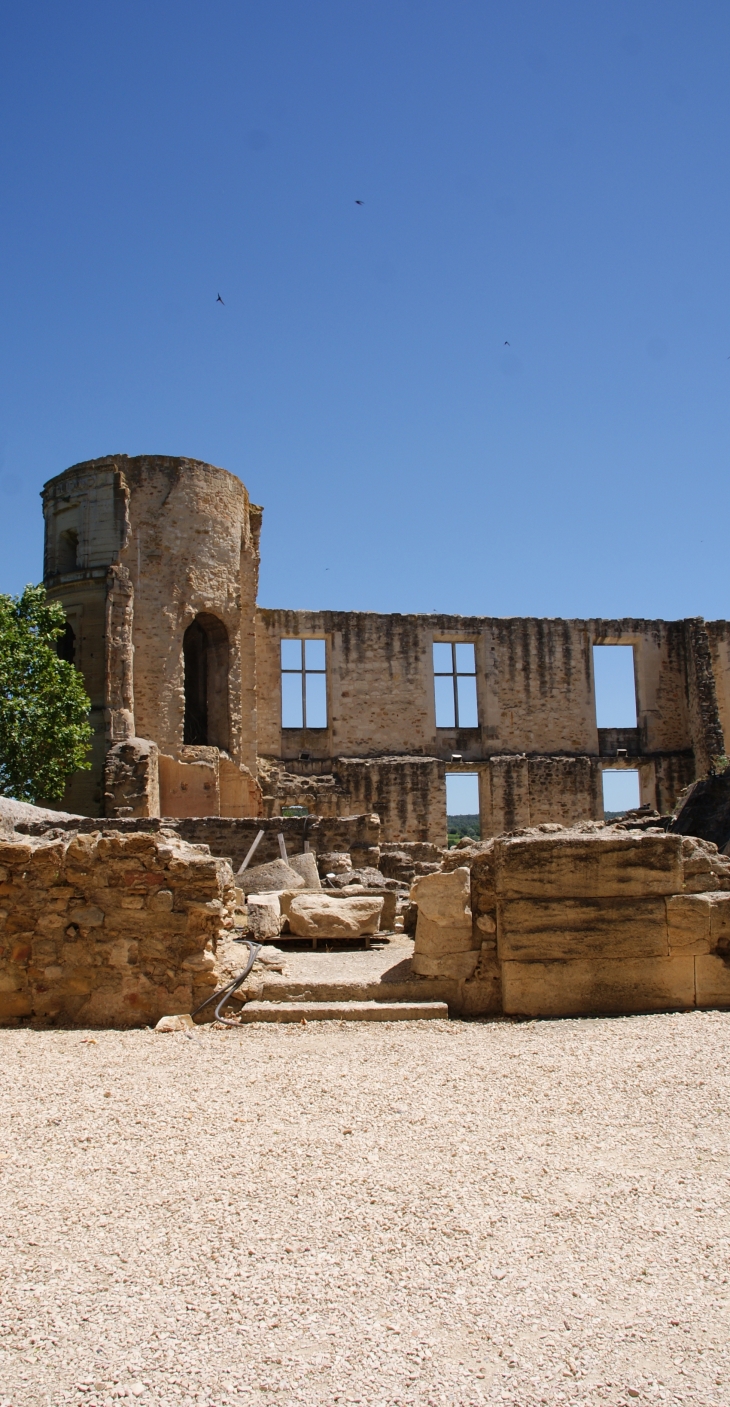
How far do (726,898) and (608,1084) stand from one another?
208cm

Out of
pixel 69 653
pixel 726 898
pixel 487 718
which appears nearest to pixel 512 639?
pixel 487 718

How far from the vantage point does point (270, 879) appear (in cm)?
1209

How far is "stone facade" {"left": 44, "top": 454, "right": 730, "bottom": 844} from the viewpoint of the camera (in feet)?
69.9

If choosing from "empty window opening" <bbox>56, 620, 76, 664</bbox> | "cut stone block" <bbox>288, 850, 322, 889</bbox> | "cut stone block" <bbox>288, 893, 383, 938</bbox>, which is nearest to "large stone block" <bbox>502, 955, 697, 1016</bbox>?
"cut stone block" <bbox>288, 893, 383, 938</bbox>

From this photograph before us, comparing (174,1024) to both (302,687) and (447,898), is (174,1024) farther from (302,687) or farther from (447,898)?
(302,687)

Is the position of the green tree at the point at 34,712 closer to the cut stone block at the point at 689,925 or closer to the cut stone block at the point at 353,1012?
the cut stone block at the point at 353,1012

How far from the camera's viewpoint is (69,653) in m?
22.4

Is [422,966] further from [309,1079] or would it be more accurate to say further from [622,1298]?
[622,1298]

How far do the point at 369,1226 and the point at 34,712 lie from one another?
16.6 meters

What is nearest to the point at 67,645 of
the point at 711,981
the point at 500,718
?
the point at 500,718

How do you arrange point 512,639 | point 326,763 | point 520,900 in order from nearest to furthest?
point 520,900, point 326,763, point 512,639

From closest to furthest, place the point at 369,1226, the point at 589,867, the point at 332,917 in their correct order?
1. the point at 369,1226
2. the point at 589,867
3. the point at 332,917

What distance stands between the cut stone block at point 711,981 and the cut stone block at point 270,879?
643 cm

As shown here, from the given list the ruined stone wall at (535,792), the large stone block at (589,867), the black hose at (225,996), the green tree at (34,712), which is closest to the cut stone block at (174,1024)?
the black hose at (225,996)
